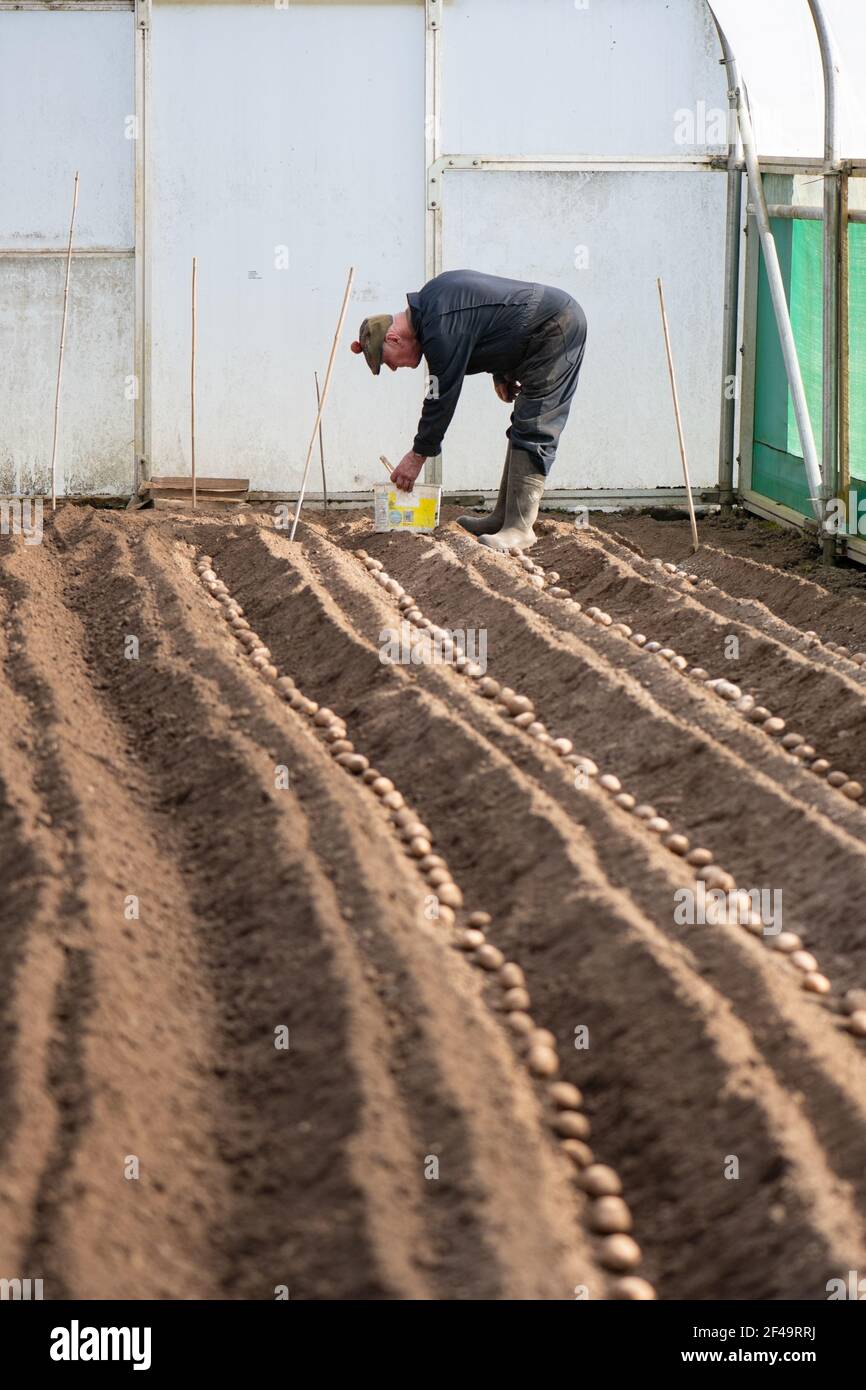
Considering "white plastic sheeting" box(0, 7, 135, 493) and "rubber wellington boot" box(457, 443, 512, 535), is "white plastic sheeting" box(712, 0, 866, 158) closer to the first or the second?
"rubber wellington boot" box(457, 443, 512, 535)

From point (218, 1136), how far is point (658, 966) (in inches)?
39.5

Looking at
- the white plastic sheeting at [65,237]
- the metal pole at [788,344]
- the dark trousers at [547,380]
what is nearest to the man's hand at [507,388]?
the dark trousers at [547,380]

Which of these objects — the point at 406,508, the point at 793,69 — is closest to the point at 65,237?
the point at 406,508

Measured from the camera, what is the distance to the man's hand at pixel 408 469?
7.46m

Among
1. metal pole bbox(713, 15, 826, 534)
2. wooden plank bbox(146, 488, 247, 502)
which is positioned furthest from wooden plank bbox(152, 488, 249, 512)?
metal pole bbox(713, 15, 826, 534)

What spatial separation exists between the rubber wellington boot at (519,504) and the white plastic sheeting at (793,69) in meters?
2.03

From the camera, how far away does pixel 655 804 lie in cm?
457

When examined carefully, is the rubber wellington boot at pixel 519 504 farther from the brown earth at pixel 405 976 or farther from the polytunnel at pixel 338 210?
the brown earth at pixel 405 976

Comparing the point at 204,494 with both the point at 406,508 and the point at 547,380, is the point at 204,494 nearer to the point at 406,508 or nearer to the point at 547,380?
the point at 406,508

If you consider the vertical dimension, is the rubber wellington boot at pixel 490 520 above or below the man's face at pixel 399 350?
below

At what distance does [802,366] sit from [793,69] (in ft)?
4.72

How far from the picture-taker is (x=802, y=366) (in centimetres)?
820

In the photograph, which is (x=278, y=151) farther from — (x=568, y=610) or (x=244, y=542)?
(x=568, y=610)

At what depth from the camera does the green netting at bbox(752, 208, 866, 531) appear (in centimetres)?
739
